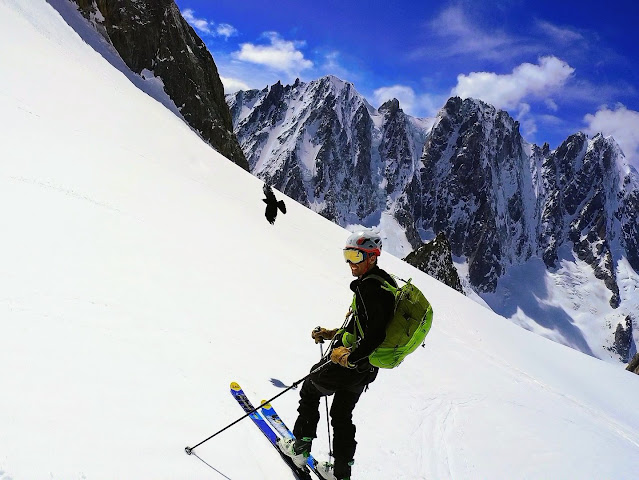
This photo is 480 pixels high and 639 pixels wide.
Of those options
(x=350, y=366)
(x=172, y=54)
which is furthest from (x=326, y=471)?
(x=172, y=54)

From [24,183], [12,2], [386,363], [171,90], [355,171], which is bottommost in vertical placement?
[24,183]

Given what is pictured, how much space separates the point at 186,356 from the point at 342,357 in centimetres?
247

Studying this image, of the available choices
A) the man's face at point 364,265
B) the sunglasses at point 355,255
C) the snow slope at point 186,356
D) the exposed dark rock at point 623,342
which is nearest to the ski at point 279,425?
the snow slope at point 186,356

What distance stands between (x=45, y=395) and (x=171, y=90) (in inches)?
2721

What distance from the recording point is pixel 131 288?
21.9 feet

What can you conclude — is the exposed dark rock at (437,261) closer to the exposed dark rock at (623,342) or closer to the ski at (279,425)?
the ski at (279,425)

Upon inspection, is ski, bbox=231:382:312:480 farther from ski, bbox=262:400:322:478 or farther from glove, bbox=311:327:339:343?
glove, bbox=311:327:339:343

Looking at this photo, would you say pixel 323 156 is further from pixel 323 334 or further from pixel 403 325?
pixel 403 325

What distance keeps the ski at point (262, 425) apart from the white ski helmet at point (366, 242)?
2.16m

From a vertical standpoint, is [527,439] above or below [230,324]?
above

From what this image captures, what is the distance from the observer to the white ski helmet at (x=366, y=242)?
14.3 ft

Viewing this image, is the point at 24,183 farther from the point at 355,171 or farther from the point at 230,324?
the point at 355,171

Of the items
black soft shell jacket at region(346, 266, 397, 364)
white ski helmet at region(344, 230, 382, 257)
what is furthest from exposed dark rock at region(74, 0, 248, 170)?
black soft shell jacket at region(346, 266, 397, 364)

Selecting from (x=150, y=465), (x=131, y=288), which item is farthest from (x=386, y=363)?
(x=131, y=288)
